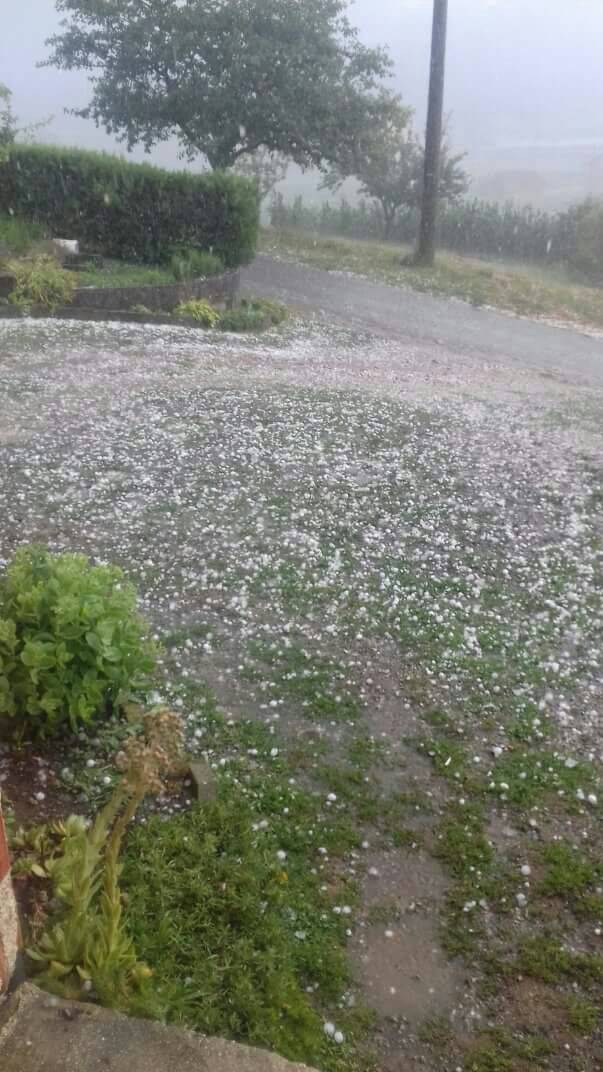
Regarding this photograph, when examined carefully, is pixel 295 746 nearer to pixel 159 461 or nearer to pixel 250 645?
pixel 250 645

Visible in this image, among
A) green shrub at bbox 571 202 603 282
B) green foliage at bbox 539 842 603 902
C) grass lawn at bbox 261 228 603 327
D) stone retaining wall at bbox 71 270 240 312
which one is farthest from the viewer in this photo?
green shrub at bbox 571 202 603 282

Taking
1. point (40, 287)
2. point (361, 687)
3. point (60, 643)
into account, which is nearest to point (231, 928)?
point (60, 643)

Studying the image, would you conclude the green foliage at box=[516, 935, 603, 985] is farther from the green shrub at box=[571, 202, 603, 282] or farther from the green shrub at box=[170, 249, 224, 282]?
the green shrub at box=[571, 202, 603, 282]

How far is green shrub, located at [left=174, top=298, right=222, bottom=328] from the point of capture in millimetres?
10539

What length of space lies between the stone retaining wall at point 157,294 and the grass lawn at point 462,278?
515 cm

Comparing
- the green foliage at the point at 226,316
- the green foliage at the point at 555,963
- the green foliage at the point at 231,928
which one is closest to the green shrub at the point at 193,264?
the green foliage at the point at 226,316

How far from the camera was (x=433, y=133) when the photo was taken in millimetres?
17141

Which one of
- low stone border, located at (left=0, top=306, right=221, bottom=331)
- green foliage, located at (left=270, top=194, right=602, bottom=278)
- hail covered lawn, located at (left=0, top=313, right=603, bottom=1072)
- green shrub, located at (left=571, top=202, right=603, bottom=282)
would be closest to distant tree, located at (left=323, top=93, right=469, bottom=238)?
green foliage, located at (left=270, top=194, right=602, bottom=278)

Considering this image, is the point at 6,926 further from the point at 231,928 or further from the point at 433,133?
the point at 433,133

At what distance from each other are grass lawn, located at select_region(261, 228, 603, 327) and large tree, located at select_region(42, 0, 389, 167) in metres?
2.11

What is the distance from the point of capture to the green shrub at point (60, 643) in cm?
309

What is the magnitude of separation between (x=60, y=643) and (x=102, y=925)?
3.51 feet

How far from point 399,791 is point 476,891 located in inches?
20.4

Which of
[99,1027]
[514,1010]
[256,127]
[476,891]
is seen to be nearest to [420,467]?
[476,891]
